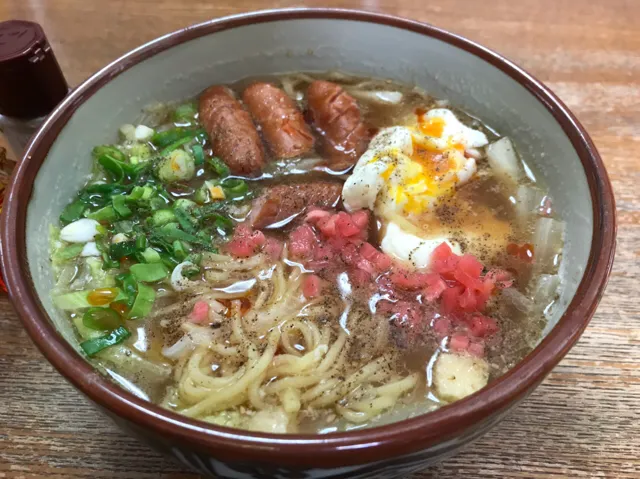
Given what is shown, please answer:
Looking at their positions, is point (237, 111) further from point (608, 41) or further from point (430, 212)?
point (608, 41)

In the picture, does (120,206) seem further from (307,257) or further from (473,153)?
(473,153)

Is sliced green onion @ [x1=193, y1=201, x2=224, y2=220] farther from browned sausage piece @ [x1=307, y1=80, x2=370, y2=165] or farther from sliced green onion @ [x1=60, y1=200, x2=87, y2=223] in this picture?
browned sausage piece @ [x1=307, y1=80, x2=370, y2=165]

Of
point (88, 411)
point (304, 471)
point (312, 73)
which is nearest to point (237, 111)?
point (312, 73)

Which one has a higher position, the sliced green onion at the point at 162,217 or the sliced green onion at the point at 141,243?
the sliced green onion at the point at 162,217

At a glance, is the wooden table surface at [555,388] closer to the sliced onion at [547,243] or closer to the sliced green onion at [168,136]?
the sliced onion at [547,243]

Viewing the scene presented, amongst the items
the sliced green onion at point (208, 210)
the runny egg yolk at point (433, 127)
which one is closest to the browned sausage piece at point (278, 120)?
the sliced green onion at point (208, 210)

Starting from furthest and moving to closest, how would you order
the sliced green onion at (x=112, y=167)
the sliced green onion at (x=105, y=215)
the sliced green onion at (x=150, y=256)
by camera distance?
the sliced green onion at (x=112, y=167), the sliced green onion at (x=105, y=215), the sliced green onion at (x=150, y=256)
